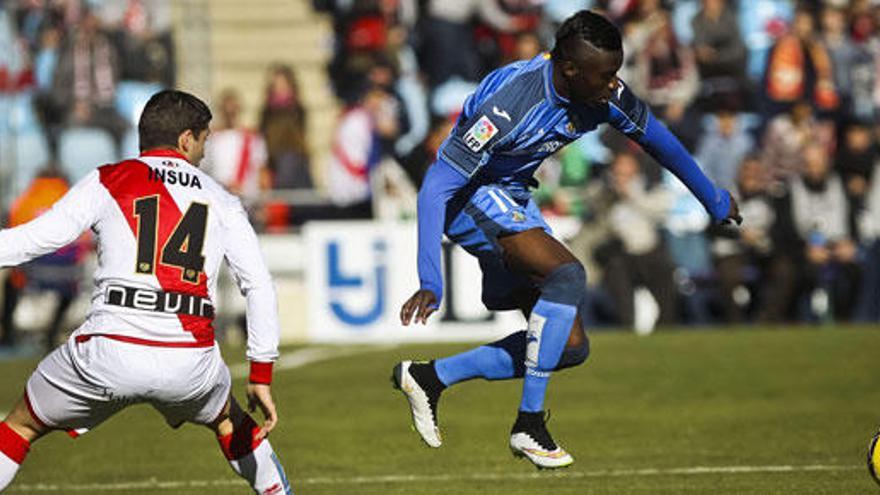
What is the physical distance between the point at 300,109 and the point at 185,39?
1.48 metres

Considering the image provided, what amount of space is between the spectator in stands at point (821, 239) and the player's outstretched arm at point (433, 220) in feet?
37.7

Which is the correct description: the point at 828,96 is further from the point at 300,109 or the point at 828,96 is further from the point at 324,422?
the point at 324,422

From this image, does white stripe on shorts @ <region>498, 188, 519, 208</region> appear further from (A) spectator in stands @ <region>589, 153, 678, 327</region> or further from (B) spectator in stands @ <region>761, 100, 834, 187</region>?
(B) spectator in stands @ <region>761, 100, 834, 187</region>

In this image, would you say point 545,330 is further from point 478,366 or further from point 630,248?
point 630,248

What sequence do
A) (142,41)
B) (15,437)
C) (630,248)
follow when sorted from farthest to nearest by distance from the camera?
1. (142,41)
2. (630,248)
3. (15,437)

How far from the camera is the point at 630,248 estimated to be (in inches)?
759

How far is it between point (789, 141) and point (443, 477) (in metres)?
10.8

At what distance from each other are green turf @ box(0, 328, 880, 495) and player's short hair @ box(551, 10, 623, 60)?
7.80 ft

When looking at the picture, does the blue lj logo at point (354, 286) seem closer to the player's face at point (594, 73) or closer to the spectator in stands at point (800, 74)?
the spectator in stands at point (800, 74)

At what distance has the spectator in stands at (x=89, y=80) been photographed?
70.5ft

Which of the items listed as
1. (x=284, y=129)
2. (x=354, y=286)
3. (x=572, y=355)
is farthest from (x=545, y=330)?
(x=284, y=129)

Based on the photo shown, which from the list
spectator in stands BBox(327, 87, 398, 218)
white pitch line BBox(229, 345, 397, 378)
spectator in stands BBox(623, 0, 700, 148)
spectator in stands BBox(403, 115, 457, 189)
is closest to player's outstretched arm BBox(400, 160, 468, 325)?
white pitch line BBox(229, 345, 397, 378)

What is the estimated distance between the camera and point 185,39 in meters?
21.0

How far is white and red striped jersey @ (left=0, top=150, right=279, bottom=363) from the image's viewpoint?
715 cm
